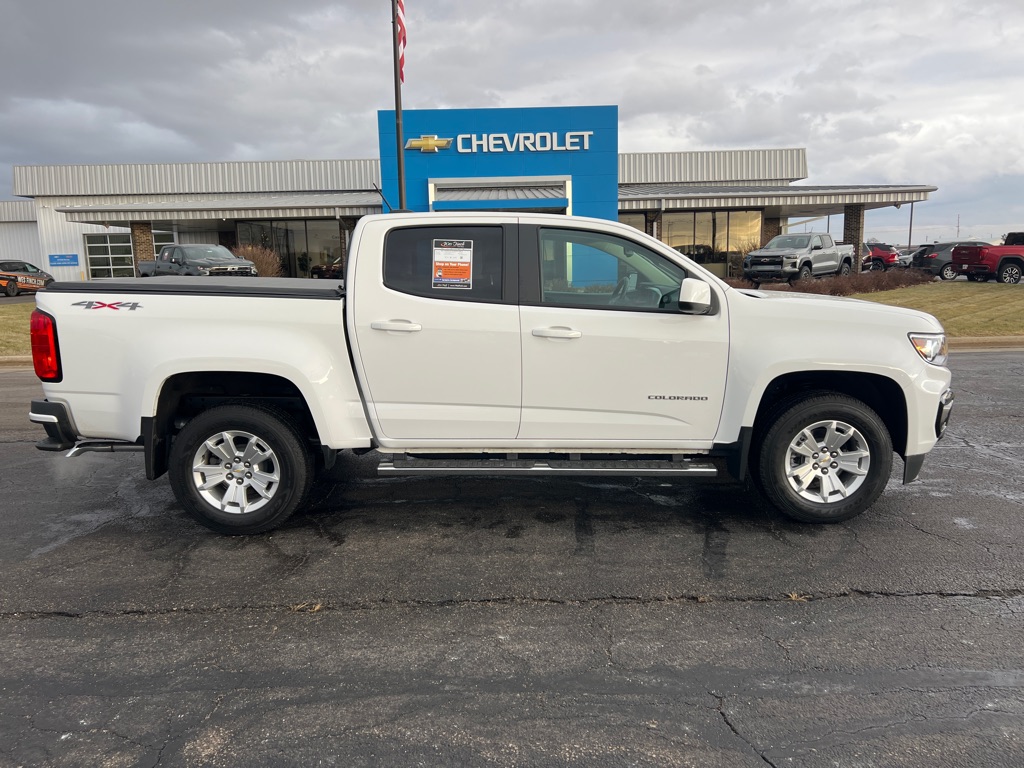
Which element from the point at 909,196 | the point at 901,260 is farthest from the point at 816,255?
the point at 901,260

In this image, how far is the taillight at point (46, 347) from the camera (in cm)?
458

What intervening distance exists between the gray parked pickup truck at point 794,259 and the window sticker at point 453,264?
21.2m

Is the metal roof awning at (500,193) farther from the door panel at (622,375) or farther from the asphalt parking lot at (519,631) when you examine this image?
the door panel at (622,375)

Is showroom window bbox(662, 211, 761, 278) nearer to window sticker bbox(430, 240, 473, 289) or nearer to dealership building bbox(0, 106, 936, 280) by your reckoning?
dealership building bbox(0, 106, 936, 280)

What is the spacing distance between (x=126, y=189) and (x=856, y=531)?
45.2m

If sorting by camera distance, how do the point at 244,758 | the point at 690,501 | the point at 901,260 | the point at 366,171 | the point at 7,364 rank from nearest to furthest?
the point at 244,758, the point at 690,501, the point at 7,364, the point at 901,260, the point at 366,171

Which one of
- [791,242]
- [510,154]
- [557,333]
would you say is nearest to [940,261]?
[791,242]

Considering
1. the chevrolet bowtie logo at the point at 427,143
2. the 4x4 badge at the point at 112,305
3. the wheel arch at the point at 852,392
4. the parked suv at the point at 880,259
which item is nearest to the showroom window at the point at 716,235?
the parked suv at the point at 880,259

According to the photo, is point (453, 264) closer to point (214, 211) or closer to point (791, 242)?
point (791, 242)

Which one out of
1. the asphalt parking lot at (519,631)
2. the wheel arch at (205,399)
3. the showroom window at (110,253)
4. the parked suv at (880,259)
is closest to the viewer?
the asphalt parking lot at (519,631)

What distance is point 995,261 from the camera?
978 inches

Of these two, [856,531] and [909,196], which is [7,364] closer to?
[856,531]

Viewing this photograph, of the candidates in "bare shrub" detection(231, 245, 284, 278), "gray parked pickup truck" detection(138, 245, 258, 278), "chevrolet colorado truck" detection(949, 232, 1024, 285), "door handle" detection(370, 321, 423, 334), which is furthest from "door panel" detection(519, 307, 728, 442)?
"chevrolet colorado truck" detection(949, 232, 1024, 285)

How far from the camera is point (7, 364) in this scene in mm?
14211
